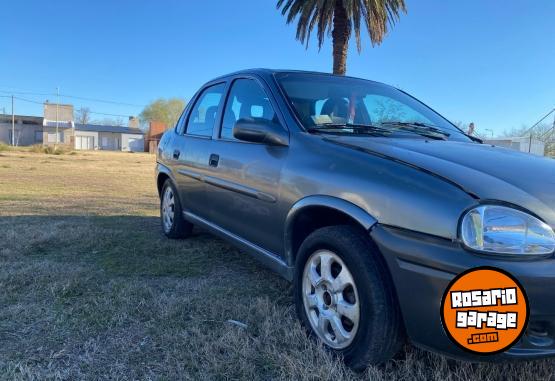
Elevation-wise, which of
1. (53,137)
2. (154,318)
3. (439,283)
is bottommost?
(154,318)

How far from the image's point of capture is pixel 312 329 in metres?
2.59

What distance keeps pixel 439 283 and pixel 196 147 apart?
2851 mm

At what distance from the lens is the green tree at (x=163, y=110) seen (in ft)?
273

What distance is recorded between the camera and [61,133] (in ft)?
207

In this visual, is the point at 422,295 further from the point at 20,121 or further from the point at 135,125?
the point at 135,125

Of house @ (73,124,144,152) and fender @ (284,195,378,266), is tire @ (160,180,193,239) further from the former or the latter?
house @ (73,124,144,152)

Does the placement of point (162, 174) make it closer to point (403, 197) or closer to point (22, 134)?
point (403, 197)

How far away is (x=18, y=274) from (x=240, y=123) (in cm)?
228

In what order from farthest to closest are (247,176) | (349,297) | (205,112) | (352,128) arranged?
(205,112), (247,176), (352,128), (349,297)

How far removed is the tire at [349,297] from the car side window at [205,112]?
1953 millimetres

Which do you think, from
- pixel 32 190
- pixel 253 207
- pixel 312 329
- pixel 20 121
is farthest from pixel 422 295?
pixel 20 121

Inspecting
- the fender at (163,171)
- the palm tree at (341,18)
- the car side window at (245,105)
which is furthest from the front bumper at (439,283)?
the palm tree at (341,18)

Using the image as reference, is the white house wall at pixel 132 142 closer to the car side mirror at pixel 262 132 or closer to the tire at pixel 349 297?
the car side mirror at pixel 262 132

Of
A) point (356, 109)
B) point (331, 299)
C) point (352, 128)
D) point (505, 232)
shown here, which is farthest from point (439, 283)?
point (356, 109)
